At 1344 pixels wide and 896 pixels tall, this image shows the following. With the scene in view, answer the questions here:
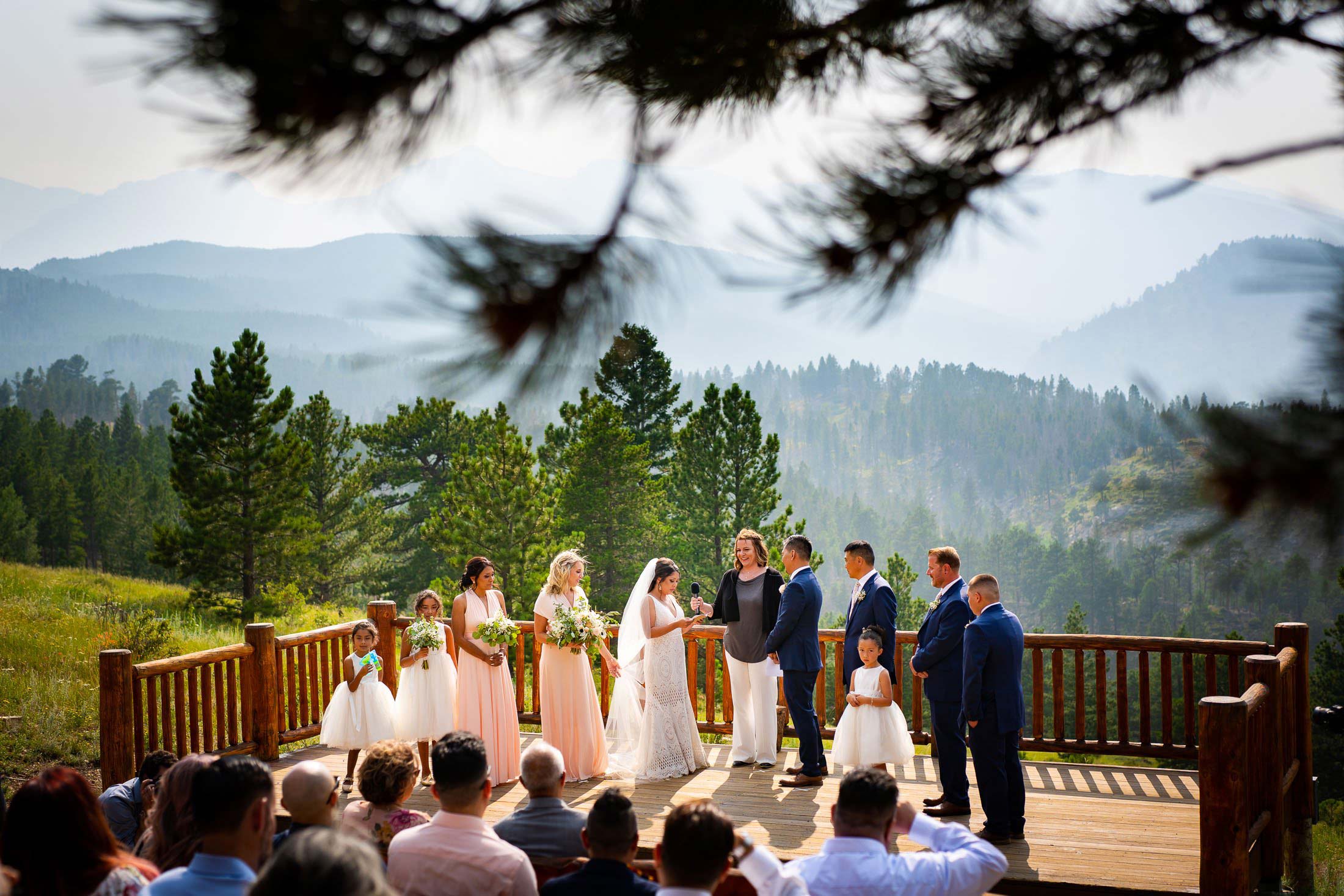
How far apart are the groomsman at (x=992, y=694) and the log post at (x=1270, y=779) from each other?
142cm

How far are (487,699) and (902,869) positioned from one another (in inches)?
178

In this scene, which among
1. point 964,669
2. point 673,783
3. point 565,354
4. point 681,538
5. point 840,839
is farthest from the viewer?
point 681,538

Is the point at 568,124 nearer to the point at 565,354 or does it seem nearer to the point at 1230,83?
the point at 565,354

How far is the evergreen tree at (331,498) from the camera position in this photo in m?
36.8

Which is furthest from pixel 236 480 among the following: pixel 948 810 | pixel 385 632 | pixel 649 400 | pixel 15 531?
pixel 15 531

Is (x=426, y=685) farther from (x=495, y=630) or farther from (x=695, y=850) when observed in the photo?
(x=695, y=850)

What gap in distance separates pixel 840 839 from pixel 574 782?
426 centimetres

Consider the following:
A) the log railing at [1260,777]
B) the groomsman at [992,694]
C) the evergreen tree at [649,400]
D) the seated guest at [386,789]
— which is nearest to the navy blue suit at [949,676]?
the groomsman at [992,694]

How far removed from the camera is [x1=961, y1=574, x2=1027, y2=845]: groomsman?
5.55 meters

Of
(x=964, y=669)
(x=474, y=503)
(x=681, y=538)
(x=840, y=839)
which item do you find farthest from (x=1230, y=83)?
(x=681, y=538)

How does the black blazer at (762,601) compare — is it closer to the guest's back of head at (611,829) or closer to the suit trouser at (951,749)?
the suit trouser at (951,749)

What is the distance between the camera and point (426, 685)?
7289 mm

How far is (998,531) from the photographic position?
427 ft

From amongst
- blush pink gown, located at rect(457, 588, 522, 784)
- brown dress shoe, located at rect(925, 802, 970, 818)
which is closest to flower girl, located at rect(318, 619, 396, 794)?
blush pink gown, located at rect(457, 588, 522, 784)
